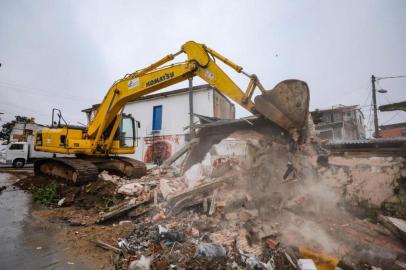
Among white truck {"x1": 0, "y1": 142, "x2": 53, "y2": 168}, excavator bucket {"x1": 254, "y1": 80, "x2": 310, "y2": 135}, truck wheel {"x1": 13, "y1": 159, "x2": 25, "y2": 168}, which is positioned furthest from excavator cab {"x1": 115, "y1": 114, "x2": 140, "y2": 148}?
truck wheel {"x1": 13, "y1": 159, "x2": 25, "y2": 168}

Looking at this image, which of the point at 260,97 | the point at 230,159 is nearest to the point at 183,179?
the point at 230,159

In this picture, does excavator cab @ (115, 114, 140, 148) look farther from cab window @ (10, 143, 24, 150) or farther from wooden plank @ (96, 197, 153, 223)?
cab window @ (10, 143, 24, 150)

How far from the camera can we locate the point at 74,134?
8391mm

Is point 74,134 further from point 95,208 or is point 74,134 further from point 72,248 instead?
point 72,248

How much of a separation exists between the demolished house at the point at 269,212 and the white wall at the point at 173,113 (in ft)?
25.7

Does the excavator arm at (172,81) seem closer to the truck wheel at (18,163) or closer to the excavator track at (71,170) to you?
the excavator track at (71,170)

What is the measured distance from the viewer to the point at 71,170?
739 centimetres

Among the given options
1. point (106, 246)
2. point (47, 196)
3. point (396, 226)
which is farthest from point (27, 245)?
point (396, 226)

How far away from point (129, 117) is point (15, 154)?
14315mm

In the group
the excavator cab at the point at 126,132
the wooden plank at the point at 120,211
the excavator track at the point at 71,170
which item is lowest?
the wooden plank at the point at 120,211

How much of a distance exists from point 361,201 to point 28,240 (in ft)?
24.2

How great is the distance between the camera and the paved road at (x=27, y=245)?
3226 millimetres

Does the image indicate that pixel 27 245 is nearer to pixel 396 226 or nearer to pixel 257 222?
pixel 257 222

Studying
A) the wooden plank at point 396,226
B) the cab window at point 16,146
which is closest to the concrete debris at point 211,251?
the wooden plank at point 396,226
